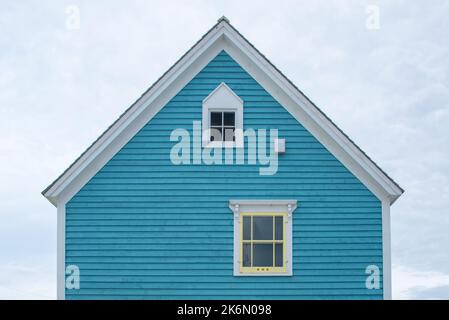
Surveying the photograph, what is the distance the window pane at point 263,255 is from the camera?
54.7 feet

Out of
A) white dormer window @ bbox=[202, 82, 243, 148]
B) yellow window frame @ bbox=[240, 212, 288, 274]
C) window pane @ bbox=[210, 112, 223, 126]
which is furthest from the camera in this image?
window pane @ bbox=[210, 112, 223, 126]

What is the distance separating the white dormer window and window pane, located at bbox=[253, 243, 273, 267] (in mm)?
2547

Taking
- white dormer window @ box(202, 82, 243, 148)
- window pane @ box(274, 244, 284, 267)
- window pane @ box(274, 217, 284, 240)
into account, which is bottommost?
window pane @ box(274, 244, 284, 267)

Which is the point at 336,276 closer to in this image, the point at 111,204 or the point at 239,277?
the point at 239,277

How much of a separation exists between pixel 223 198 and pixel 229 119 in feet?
6.60

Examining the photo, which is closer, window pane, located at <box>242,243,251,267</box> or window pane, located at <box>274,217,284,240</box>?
window pane, located at <box>242,243,251,267</box>

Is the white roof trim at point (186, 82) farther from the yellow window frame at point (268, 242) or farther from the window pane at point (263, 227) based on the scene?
the window pane at point (263, 227)

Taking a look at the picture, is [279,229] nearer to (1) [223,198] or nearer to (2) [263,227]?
(2) [263,227]

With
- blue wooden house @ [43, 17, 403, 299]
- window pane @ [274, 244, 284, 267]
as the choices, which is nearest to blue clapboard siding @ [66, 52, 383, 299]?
blue wooden house @ [43, 17, 403, 299]

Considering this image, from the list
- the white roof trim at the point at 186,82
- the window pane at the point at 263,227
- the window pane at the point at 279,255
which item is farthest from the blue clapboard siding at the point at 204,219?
the window pane at the point at 263,227

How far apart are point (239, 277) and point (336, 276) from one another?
2394 mm

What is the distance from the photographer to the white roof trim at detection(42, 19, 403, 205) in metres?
16.8

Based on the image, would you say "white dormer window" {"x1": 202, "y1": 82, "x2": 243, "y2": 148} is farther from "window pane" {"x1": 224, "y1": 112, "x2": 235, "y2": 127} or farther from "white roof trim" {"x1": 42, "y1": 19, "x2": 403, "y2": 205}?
"white roof trim" {"x1": 42, "y1": 19, "x2": 403, "y2": 205}

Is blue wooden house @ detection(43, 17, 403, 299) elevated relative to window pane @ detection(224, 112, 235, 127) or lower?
lower
